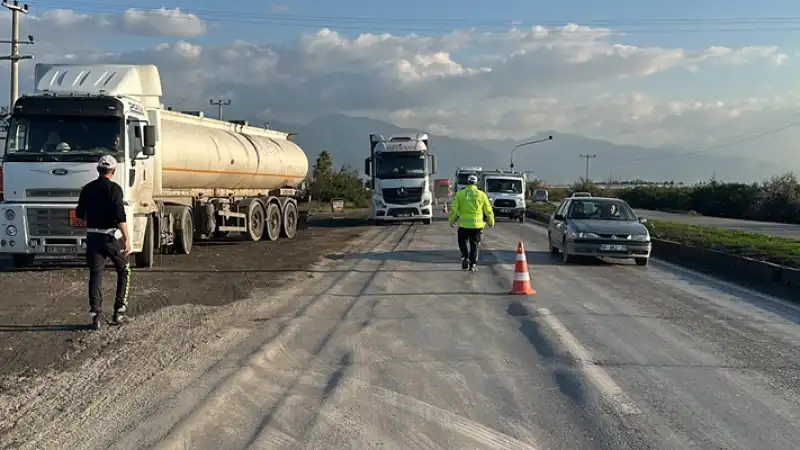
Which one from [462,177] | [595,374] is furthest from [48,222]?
[462,177]

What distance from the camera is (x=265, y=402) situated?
6359mm

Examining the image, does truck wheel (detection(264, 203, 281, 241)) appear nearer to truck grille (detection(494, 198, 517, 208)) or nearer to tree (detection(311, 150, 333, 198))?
truck grille (detection(494, 198, 517, 208))

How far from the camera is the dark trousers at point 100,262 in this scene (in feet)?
30.2

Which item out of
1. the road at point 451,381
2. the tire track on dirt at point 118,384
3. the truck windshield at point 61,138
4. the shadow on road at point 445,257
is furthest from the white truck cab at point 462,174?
the tire track on dirt at point 118,384

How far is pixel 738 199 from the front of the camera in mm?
61094

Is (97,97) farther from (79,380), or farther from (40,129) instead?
(79,380)

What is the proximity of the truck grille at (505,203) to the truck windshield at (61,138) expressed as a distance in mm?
27577

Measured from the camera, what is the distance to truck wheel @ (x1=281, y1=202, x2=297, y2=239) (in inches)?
1072

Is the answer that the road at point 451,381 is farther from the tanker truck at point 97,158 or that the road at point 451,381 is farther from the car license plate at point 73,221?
the tanker truck at point 97,158

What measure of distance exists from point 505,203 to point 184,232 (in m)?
23.8

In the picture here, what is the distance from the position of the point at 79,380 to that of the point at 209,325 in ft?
9.15

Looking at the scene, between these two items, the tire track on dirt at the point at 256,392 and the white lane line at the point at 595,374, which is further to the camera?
the white lane line at the point at 595,374

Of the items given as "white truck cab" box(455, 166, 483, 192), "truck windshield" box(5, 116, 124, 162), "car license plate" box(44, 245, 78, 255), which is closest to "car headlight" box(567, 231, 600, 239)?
"truck windshield" box(5, 116, 124, 162)

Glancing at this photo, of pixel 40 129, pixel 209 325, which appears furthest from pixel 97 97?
pixel 209 325
